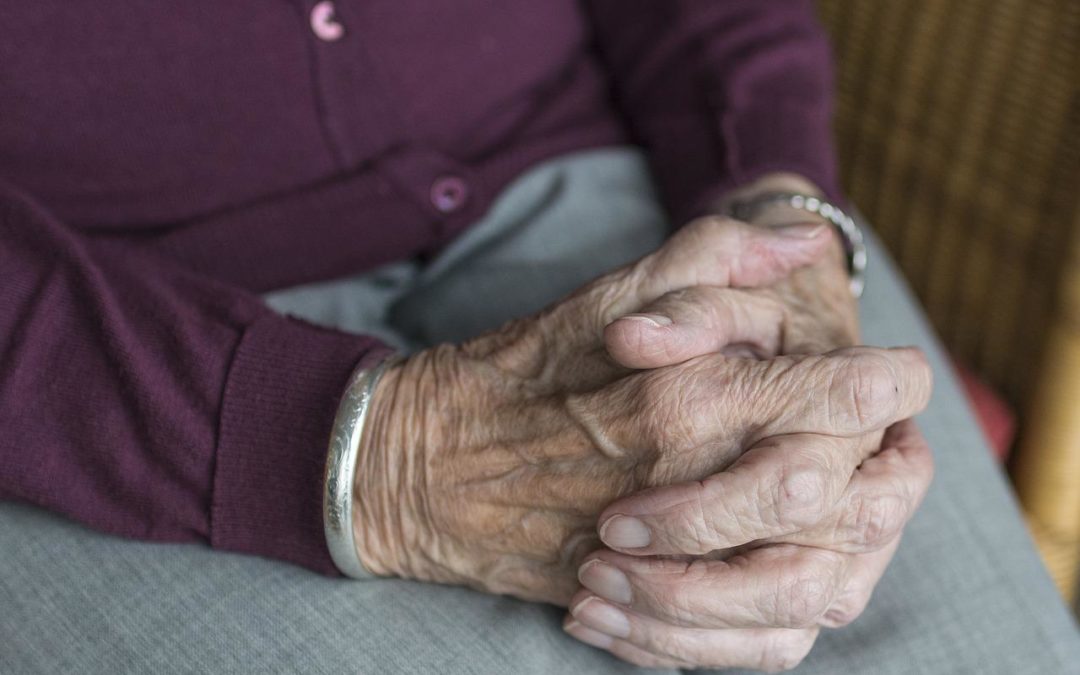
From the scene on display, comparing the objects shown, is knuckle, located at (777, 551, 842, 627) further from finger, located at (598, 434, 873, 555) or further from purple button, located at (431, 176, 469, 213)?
purple button, located at (431, 176, 469, 213)

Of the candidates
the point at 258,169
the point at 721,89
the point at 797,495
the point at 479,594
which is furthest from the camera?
the point at 721,89

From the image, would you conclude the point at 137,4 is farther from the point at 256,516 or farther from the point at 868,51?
the point at 868,51

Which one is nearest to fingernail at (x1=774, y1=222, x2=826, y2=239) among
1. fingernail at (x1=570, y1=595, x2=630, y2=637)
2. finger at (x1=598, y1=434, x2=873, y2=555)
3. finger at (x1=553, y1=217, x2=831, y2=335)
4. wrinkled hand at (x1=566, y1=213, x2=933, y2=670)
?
finger at (x1=553, y1=217, x2=831, y2=335)

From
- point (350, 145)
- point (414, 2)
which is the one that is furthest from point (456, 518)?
point (414, 2)

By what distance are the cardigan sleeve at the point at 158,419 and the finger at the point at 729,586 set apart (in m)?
0.22

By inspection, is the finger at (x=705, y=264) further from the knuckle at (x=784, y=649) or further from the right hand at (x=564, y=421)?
the knuckle at (x=784, y=649)

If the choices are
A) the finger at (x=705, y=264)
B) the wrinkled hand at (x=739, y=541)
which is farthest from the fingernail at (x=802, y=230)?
the wrinkled hand at (x=739, y=541)

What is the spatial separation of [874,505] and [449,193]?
48cm

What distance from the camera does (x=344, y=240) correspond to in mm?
928

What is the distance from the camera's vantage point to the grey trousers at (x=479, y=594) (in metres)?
0.69

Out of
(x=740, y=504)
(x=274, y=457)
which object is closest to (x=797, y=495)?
(x=740, y=504)

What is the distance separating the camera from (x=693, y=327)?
72 centimetres

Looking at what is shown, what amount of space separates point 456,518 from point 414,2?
46cm

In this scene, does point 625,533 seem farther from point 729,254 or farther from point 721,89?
point 721,89
